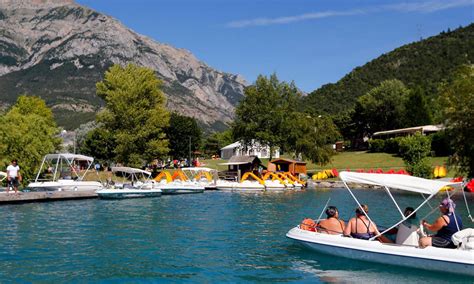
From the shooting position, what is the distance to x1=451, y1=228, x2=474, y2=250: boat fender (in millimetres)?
16609

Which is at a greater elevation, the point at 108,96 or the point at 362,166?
the point at 108,96

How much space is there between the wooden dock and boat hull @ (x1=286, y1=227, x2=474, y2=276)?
2903 cm

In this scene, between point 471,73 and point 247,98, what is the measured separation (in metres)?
44.7

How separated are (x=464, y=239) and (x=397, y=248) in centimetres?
230

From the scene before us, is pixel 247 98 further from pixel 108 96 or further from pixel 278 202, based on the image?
pixel 278 202

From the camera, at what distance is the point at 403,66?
6988 inches

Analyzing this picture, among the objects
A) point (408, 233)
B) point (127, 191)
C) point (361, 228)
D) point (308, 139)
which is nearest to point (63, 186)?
point (127, 191)

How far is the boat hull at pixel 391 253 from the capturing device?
54.8 ft

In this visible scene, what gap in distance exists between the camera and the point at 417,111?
381 feet

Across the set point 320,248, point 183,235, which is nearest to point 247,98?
point 183,235

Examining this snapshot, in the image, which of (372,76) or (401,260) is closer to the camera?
(401,260)

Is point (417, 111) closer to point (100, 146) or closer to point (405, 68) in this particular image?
point (405, 68)

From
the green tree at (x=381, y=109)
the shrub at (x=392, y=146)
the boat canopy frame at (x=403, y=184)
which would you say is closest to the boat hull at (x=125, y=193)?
the boat canopy frame at (x=403, y=184)

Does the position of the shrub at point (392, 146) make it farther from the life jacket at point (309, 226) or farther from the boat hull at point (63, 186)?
the life jacket at point (309, 226)
